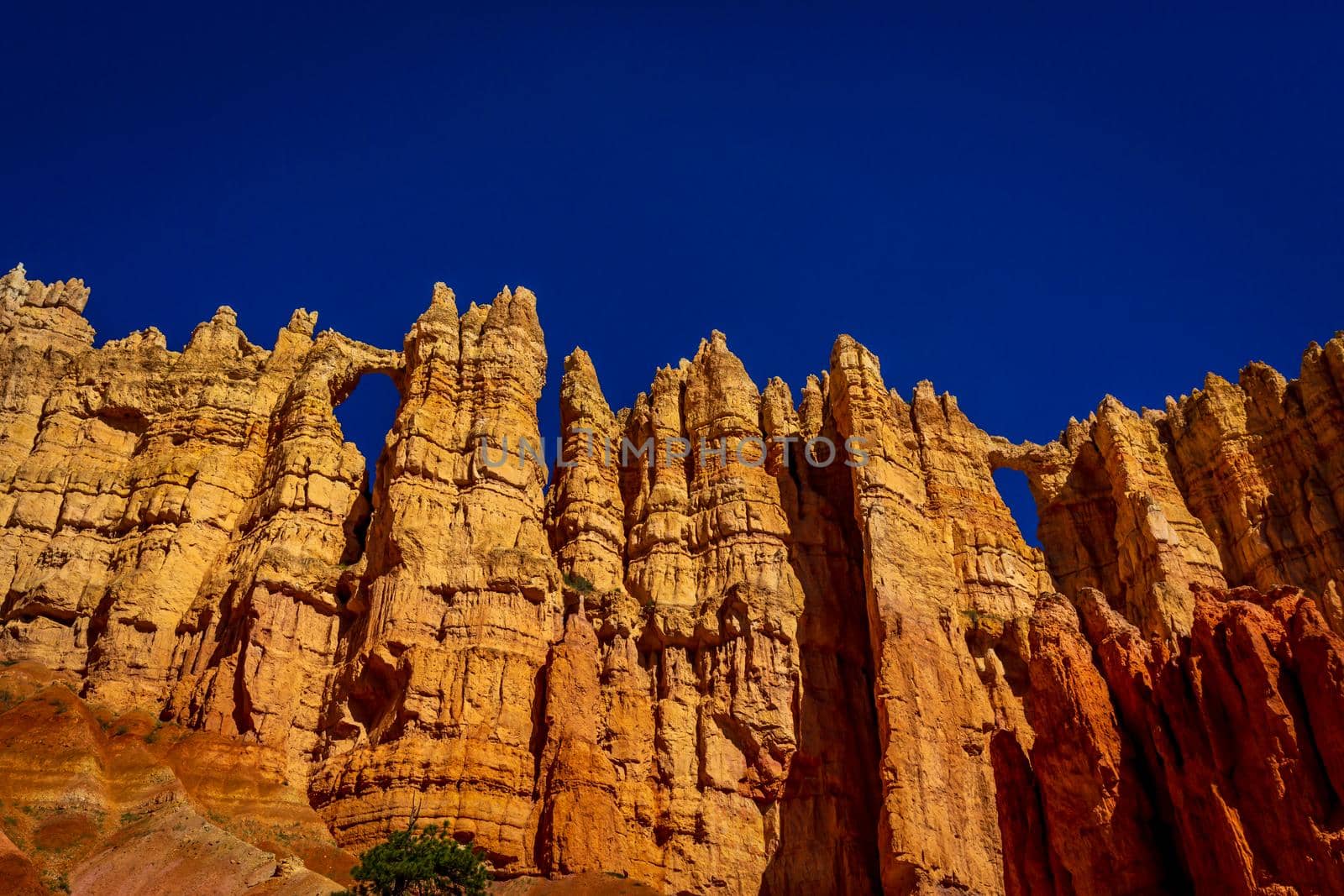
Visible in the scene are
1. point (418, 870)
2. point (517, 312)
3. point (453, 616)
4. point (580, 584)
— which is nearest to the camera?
point (418, 870)

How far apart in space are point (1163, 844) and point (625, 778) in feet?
87.1

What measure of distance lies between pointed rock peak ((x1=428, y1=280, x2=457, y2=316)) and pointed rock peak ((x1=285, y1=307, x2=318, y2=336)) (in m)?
8.14

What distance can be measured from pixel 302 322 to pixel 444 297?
8.87 m

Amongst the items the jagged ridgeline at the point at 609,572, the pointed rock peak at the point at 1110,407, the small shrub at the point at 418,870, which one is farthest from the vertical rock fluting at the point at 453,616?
the pointed rock peak at the point at 1110,407

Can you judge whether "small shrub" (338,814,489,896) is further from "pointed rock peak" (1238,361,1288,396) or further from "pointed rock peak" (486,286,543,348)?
"pointed rock peak" (1238,361,1288,396)

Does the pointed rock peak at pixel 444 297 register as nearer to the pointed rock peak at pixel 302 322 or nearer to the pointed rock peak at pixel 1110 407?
the pointed rock peak at pixel 302 322

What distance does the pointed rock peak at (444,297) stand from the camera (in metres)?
60.5

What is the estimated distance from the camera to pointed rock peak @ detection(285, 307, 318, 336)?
2501 inches

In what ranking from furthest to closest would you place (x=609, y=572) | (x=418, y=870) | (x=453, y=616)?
(x=609, y=572), (x=453, y=616), (x=418, y=870)

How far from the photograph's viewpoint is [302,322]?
64.1 meters

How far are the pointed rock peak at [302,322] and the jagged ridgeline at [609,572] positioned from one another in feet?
0.97

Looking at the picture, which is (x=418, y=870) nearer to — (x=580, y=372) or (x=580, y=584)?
(x=580, y=584)

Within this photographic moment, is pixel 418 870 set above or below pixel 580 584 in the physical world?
below

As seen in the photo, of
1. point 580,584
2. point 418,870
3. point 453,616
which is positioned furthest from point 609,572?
point 418,870
